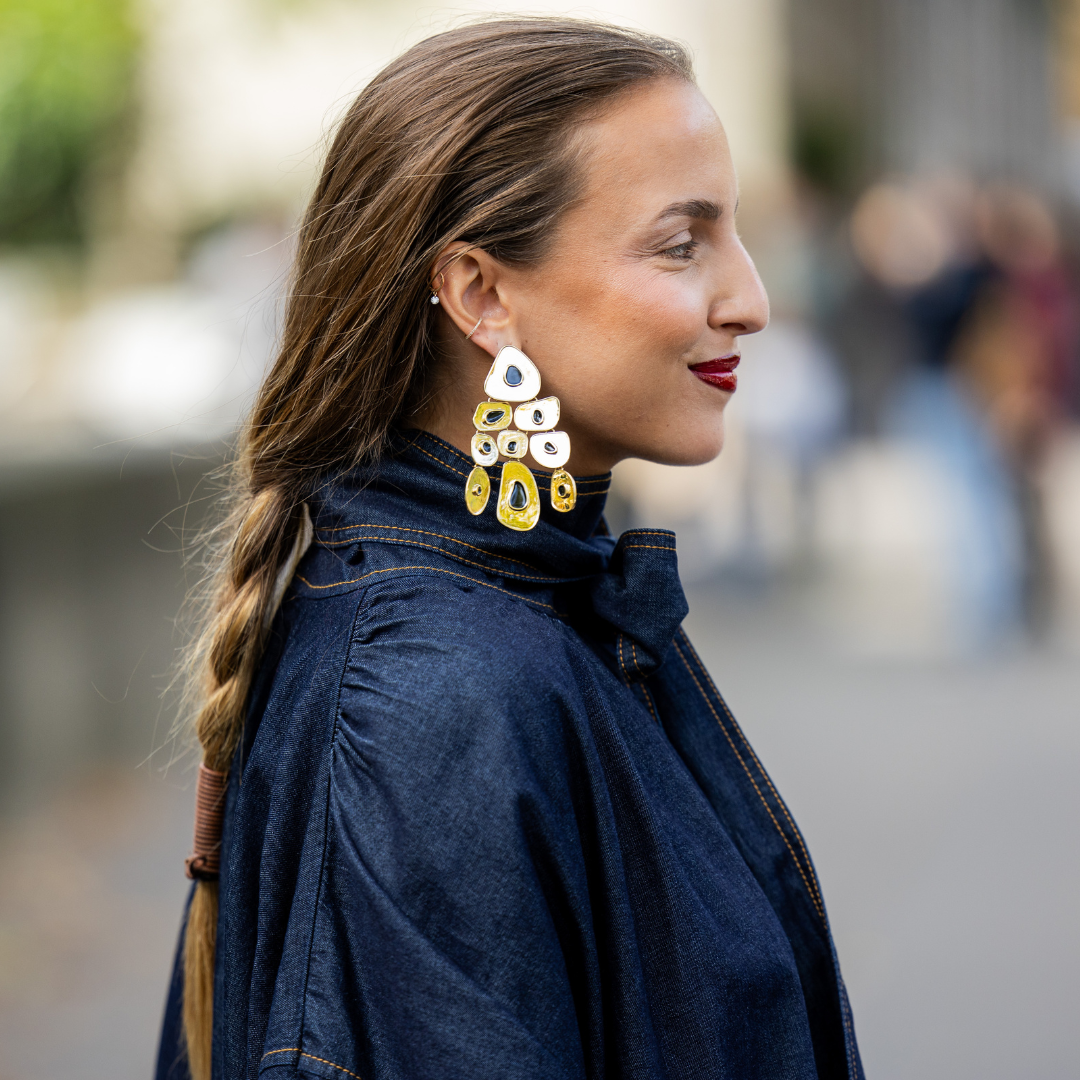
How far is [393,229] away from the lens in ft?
4.74

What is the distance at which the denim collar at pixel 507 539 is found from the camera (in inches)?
56.1

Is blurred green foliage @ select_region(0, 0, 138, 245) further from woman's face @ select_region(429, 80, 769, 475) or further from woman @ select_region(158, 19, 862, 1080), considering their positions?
woman's face @ select_region(429, 80, 769, 475)

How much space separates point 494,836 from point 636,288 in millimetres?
596

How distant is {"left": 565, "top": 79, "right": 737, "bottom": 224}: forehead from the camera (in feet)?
4.66

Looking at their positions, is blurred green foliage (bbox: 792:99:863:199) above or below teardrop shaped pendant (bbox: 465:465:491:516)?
above

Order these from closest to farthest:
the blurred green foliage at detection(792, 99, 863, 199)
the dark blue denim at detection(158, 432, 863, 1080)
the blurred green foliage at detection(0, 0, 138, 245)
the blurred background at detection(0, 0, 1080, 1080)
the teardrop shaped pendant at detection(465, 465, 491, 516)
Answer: the dark blue denim at detection(158, 432, 863, 1080), the teardrop shaped pendant at detection(465, 465, 491, 516), the blurred background at detection(0, 0, 1080, 1080), the blurred green foliage at detection(0, 0, 138, 245), the blurred green foliage at detection(792, 99, 863, 199)

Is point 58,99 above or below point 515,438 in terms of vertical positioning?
above

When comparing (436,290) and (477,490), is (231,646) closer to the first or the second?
(477,490)

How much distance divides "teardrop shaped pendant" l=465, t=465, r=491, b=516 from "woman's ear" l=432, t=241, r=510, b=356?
137 mm

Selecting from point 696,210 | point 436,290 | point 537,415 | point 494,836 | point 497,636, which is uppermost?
point 696,210

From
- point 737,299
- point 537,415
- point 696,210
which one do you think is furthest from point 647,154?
point 537,415

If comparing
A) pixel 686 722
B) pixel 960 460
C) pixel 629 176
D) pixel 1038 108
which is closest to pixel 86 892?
pixel 686 722

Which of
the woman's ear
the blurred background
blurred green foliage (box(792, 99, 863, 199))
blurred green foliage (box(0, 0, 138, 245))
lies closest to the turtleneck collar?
the woman's ear

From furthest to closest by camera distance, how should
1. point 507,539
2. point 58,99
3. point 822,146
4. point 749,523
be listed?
point 822,146, point 58,99, point 749,523, point 507,539
